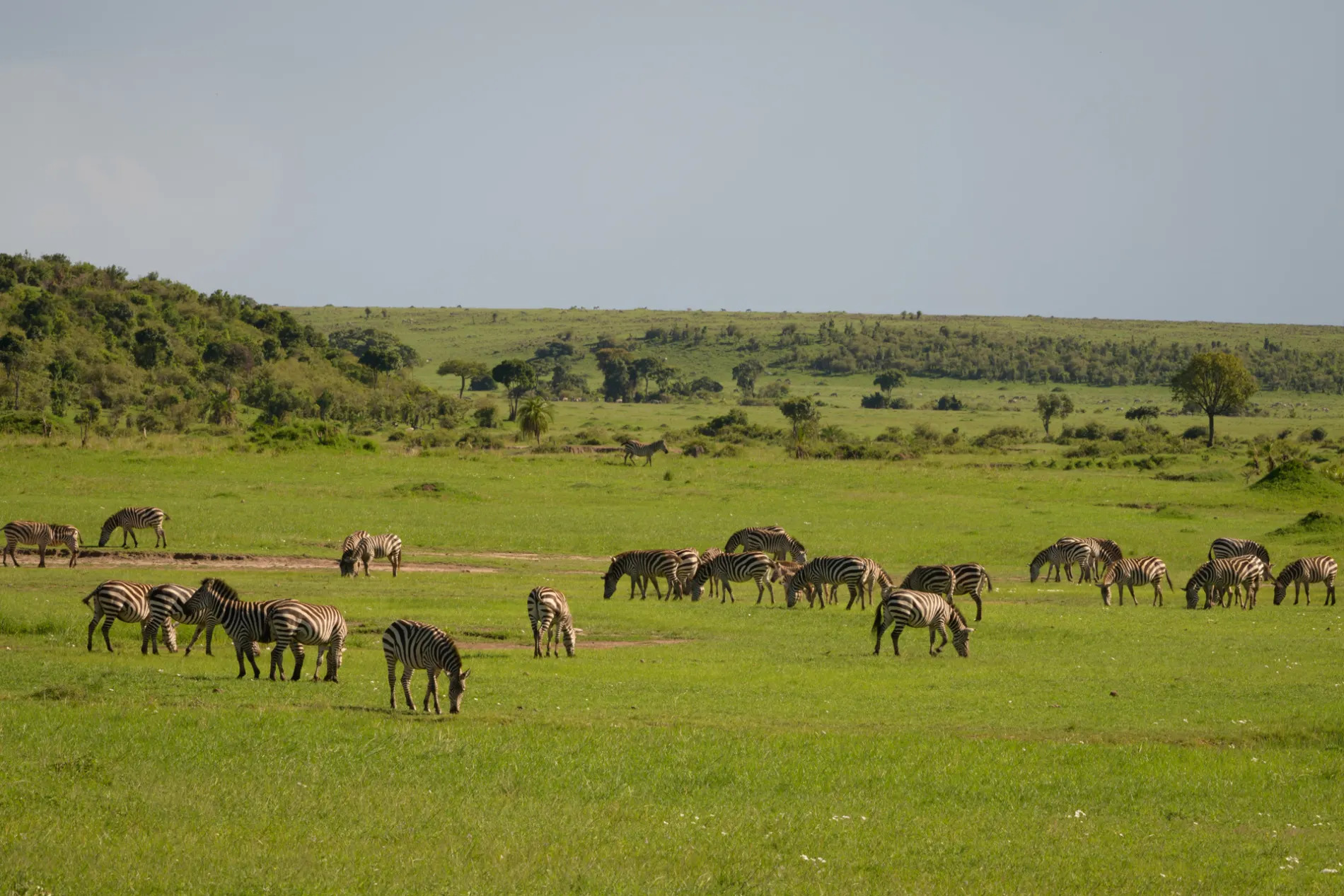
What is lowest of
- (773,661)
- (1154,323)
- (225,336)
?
(773,661)

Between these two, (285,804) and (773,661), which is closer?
(285,804)

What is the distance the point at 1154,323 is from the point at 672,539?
556 ft

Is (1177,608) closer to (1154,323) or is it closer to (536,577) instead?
(536,577)

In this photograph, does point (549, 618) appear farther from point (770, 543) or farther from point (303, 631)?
point (770, 543)

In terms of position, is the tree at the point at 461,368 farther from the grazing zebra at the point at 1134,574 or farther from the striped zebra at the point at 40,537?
the grazing zebra at the point at 1134,574

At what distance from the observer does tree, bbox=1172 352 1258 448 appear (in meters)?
84.7

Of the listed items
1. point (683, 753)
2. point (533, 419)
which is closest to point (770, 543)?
point (683, 753)

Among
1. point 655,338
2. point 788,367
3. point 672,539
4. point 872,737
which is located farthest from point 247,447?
point 655,338

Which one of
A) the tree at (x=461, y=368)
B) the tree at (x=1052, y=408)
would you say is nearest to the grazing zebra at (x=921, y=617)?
the tree at (x=1052, y=408)

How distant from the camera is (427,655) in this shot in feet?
51.1

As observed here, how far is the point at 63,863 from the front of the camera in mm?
9391

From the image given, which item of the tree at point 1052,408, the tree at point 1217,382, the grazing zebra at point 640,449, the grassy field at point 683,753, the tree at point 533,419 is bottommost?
the grassy field at point 683,753

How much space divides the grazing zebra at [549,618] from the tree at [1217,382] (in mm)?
72074

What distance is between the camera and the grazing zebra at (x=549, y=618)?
20.4m
